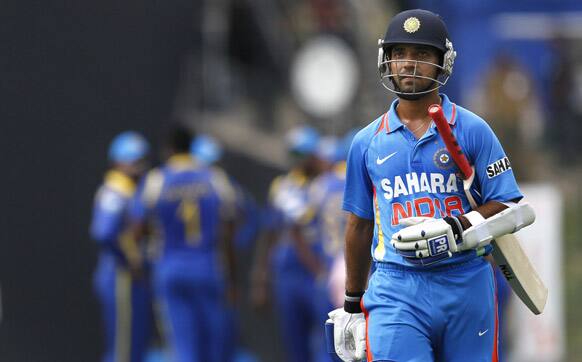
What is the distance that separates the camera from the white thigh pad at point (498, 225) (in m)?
6.84

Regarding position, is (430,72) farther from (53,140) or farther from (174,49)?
(174,49)

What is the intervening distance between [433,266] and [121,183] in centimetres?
835

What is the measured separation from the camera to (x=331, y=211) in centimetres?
1322

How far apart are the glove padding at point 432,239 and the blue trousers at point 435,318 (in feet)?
0.57

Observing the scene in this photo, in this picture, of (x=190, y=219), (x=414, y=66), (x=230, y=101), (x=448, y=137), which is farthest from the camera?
(x=230, y=101)

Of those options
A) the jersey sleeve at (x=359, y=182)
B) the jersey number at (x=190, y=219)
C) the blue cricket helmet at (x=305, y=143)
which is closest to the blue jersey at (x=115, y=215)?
the jersey number at (x=190, y=219)

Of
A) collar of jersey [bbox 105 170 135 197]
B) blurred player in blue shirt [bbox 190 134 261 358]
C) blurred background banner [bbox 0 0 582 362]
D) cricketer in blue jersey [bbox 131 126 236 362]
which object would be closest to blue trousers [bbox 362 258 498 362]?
cricketer in blue jersey [bbox 131 126 236 362]

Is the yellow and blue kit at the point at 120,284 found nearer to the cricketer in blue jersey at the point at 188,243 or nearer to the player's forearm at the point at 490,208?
the cricketer in blue jersey at the point at 188,243

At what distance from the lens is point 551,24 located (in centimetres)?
2002

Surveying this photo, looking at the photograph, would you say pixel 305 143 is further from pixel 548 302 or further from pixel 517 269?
pixel 517 269

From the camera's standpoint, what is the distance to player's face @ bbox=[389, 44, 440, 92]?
7.08 meters

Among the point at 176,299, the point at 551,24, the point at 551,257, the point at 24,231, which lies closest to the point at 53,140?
the point at 24,231

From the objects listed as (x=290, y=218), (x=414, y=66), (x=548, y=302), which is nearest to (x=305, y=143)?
(x=290, y=218)

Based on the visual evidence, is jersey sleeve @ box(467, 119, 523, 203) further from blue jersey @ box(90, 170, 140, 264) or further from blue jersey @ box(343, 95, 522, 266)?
blue jersey @ box(90, 170, 140, 264)
